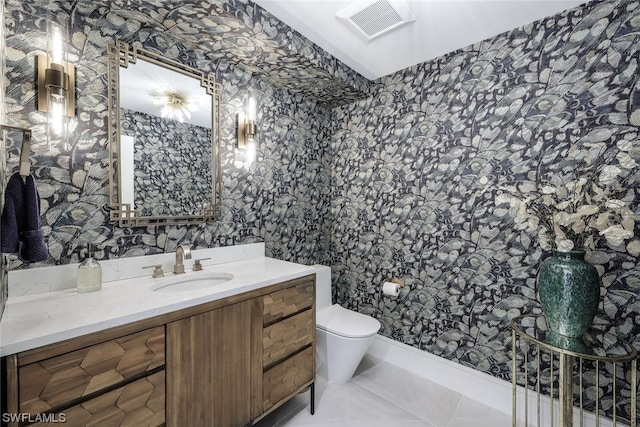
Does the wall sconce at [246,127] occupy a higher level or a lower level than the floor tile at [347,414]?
higher

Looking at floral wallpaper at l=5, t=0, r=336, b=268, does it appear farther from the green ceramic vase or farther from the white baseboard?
the green ceramic vase

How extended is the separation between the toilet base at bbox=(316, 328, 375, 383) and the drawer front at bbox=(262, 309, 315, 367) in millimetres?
332

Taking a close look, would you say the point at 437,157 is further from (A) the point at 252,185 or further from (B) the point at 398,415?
(B) the point at 398,415

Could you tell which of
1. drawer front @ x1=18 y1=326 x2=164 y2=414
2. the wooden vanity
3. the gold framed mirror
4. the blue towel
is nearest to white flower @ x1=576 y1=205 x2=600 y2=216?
the wooden vanity

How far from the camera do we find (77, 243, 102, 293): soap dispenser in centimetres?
132

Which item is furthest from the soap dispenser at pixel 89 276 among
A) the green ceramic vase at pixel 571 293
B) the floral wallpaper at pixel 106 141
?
the green ceramic vase at pixel 571 293

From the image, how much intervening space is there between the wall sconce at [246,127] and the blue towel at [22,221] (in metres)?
1.26

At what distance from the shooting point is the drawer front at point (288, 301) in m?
1.56

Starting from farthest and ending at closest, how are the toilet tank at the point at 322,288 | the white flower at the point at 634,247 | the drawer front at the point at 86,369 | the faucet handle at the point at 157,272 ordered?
the toilet tank at the point at 322,288 → the faucet handle at the point at 157,272 → the white flower at the point at 634,247 → the drawer front at the point at 86,369

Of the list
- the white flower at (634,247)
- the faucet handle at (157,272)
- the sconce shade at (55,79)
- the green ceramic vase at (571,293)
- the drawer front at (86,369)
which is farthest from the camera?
the faucet handle at (157,272)

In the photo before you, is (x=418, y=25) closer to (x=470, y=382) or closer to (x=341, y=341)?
(x=341, y=341)

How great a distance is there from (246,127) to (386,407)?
223 cm

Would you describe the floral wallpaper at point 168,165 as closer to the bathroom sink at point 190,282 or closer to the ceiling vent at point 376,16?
the bathroom sink at point 190,282

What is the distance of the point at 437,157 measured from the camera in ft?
7.18
